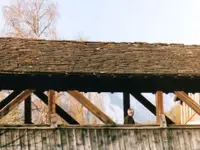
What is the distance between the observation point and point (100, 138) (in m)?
14.7

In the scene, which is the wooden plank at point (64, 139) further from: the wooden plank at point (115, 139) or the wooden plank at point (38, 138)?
the wooden plank at point (115, 139)

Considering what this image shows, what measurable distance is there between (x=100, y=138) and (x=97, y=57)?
96.3 inches

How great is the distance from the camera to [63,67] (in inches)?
572

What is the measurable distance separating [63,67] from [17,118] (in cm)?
Result: 1654

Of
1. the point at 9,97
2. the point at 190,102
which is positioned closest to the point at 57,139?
the point at 9,97

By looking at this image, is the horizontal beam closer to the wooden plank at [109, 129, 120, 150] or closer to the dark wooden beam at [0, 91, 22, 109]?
the dark wooden beam at [0, 91, 22, 109]

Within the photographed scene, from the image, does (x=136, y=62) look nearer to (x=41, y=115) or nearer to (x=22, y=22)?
(x=41, y=115)

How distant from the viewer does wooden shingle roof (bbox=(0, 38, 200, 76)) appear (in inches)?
571

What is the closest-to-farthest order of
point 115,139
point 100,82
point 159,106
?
point 115,139, point 159,106, point 100,82

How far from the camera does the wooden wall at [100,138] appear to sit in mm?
14141

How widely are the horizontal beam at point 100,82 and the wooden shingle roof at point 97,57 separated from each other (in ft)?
0.56

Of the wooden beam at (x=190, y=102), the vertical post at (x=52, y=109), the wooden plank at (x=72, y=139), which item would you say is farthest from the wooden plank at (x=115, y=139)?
the wooden beam at (x=190, y=102)

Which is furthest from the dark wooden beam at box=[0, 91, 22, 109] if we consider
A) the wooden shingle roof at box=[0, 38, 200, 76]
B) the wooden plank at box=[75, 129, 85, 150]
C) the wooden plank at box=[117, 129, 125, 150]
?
the wooden plank at box=[117, 129, 125, 150]

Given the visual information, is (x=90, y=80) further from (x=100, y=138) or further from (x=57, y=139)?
(x=57, y=139)
